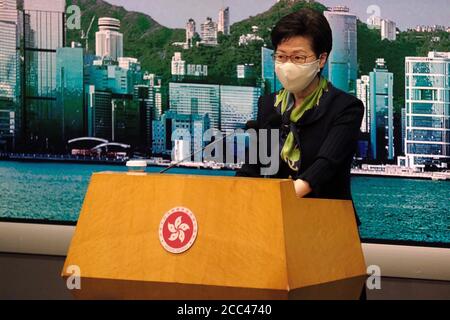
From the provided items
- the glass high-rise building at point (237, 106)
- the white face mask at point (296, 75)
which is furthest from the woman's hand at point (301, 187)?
the glass high-rise building at point (237, 106)

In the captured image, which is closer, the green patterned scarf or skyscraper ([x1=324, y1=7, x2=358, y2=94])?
the green patterned scarf

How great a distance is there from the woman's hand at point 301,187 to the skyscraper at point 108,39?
3.64 m

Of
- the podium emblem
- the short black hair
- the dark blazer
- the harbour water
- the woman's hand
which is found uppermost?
the short black hair

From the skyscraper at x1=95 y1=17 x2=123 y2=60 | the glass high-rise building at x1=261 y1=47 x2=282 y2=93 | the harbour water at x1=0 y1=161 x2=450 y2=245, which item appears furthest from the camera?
the skyscraper at x1=95 y1=17 x2=123 y2=60

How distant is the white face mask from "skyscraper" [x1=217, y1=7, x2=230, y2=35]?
2.97 m

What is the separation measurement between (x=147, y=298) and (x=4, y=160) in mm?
4036

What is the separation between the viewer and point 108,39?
5.78 metres

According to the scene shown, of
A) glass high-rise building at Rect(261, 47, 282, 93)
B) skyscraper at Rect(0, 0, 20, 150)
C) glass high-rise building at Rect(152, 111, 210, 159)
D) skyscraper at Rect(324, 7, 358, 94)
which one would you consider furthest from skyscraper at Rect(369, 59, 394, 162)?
skyscraper at Rect(0, 0, 20, 150)

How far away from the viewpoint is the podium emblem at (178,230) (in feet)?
6.86

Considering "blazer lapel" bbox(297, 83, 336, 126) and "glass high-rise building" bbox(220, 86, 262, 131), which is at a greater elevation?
"glass high-rise building" bbox(220, 86, 262, 131)

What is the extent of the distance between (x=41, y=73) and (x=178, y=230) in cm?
398

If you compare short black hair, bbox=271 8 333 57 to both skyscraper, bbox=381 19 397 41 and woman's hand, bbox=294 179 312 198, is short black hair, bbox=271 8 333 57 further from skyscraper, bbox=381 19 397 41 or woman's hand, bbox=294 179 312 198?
skyscraper, bbox=381 19 397 41

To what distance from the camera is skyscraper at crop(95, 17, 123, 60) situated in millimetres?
5742

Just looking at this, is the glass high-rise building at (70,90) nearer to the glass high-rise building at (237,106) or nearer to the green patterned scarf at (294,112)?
the glass high-rise building at (237,106)
